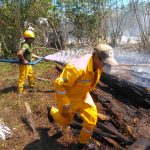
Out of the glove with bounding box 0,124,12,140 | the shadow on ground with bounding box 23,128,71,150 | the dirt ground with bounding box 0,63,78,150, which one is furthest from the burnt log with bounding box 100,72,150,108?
the glove with bounding box 0,124,12,140

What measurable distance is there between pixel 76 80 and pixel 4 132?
78.2 inches

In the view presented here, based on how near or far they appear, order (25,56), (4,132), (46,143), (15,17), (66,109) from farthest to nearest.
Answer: (15,17) → (25,56) → (4,132) → (46,143) → (66,109)

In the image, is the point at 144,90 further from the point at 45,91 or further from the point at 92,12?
the point at 92,12

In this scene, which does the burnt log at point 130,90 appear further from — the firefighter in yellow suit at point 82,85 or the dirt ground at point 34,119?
the firefighter in yellow suit at point 82,85

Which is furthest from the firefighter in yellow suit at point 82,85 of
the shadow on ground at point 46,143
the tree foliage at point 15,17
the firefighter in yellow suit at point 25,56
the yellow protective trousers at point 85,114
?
the tree foliage at point 15,17

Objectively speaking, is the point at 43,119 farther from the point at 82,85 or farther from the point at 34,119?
the point at 82,85

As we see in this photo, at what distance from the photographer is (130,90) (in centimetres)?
704

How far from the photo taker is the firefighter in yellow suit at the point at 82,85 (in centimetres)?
436

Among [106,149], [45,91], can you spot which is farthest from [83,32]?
[106,149]

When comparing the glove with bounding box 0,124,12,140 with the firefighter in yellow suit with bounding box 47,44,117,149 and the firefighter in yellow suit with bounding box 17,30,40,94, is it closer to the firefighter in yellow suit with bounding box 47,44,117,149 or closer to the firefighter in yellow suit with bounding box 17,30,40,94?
the firefighter in yellow suit with bounding box 47,44,117,149

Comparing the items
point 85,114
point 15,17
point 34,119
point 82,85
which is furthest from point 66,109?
point 15,17

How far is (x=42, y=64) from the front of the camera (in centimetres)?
1176

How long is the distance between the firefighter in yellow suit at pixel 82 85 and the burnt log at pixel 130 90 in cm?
219

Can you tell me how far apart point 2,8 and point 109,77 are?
6973 mm
